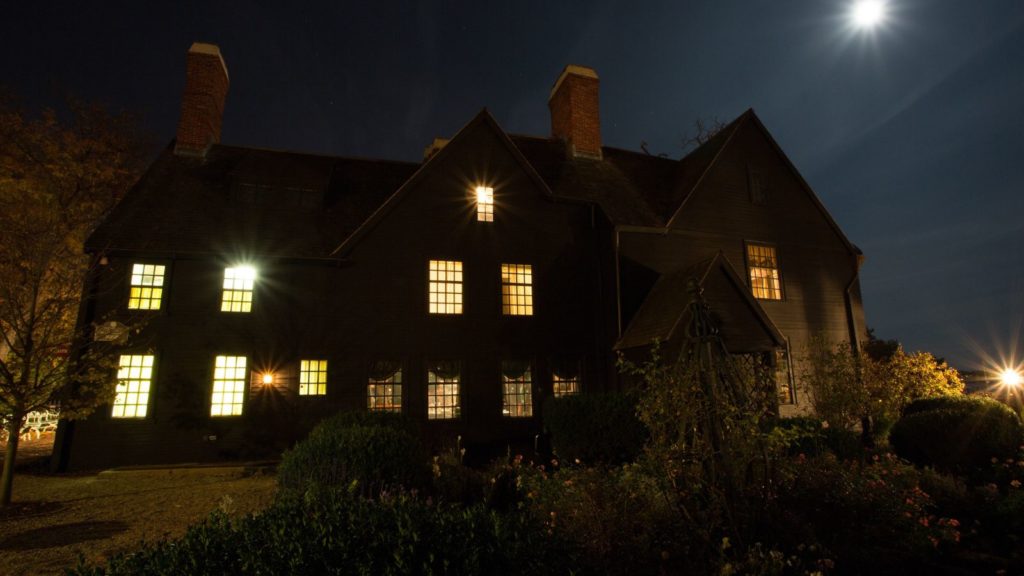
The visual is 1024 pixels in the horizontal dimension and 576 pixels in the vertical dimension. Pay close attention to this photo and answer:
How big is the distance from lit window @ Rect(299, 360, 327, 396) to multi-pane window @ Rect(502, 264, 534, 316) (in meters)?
5.64

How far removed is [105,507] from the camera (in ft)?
32.4

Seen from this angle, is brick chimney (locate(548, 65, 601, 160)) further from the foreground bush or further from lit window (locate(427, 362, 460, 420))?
the foreground bush

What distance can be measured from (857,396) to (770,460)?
337 inches

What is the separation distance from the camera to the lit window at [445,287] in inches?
650

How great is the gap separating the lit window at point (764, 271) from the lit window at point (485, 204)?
916 centimetres

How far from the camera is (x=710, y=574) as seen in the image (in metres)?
5.84

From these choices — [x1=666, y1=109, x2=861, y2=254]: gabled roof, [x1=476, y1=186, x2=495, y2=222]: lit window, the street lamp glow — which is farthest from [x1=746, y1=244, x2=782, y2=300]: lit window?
[x1=476, y1=186, x2=495, y2=222]: lit window

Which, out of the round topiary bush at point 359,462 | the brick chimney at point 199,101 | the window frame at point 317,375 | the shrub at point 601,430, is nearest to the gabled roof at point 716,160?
the shrub at point 601,430

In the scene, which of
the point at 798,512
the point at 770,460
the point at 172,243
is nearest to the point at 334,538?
the point at 770,460

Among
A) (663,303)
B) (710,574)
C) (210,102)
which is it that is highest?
(210,102)

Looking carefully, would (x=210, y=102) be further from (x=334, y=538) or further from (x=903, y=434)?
(x=903, y=434)

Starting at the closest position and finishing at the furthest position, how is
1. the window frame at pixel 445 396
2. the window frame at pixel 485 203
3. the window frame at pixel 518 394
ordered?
the window frame at pixel 445 396 < the window frame at pixel 518 394 < the window frame at pixel 485 203

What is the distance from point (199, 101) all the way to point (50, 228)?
9230 mm

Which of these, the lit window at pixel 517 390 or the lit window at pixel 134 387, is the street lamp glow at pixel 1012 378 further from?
the lit window at pixel 134 387
